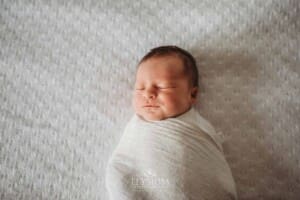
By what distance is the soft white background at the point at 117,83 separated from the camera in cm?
112

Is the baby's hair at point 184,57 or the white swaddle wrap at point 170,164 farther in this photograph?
the baby's hair at point 184,57

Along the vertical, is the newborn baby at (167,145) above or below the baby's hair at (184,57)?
below

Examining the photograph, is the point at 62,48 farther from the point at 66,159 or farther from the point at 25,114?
the point at 66,159

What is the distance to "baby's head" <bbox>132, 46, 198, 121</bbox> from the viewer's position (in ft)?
3.46

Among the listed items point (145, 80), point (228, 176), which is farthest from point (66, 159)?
point (228, 176)

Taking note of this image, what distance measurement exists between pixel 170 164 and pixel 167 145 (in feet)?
0.19

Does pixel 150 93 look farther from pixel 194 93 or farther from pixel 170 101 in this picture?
pixel 194 93

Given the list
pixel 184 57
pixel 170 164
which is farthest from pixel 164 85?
pixel 170 164

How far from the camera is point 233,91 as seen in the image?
119 centimetres

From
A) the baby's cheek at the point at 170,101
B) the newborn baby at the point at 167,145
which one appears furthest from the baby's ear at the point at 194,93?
the baby's cheek at the point at 170,101

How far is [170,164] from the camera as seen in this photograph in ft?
3.24

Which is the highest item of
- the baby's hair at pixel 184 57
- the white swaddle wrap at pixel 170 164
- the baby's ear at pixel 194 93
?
the baby's hair at pixel 184 57

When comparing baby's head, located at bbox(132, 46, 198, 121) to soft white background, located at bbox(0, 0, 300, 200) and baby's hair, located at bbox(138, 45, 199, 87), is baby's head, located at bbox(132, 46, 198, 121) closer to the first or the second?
baby's hair, located at bbox(138, 45, 199, 87)

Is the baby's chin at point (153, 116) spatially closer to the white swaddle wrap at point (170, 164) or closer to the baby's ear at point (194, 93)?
the white swaddle wrap at point (170, 164)
